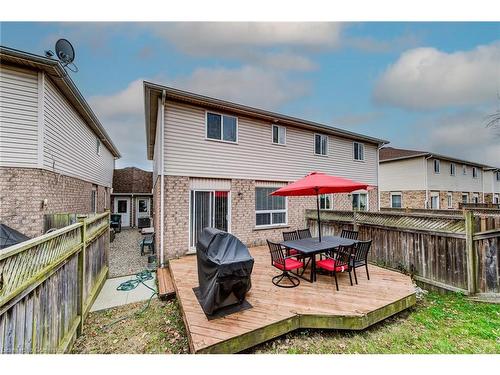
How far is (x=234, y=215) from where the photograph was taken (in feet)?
27.2

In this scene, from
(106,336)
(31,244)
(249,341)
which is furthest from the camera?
(106,336)

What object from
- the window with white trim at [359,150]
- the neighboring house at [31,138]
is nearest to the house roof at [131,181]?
the neighboring house at [31,138]

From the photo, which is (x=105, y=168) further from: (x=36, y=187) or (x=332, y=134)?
(x=332, y=134)

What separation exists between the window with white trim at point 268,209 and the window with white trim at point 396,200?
1632 cm

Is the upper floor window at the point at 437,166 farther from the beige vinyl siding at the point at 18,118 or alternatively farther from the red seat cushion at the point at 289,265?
the beige vinyl siding at the point at 18,118

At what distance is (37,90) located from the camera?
5941mm

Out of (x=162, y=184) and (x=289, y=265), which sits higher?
(x=162, y=184)

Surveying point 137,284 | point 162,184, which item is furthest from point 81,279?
point 162,184

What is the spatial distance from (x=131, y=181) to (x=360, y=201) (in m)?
19.6

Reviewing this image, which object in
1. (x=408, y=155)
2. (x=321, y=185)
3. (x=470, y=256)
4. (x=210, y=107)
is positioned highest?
(x=408, y=155)

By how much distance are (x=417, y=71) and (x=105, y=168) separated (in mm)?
19728

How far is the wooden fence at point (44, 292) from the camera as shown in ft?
6.07

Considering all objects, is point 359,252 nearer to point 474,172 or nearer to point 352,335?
point 352,335
